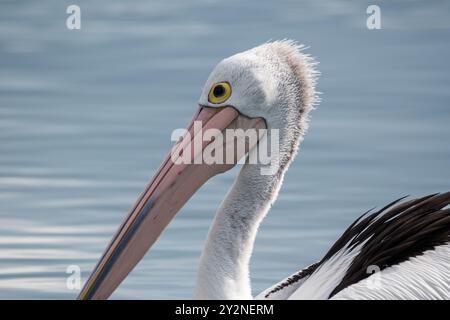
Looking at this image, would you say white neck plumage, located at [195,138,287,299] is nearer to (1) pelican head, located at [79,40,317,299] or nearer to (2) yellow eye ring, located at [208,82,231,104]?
(1) pelican head, located at [79,40,317,299]

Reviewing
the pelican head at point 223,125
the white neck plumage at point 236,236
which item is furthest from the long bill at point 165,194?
the white neck plumage at point 236,236

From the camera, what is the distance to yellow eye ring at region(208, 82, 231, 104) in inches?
238

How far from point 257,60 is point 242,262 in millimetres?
1158

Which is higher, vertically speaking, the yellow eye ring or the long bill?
the yellow eye ring

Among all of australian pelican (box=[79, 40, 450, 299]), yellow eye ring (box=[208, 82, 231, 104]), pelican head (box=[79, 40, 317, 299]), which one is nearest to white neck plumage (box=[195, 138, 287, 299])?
australian pelican (box=[79, 40, 450, 299])

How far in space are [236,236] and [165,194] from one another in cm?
56

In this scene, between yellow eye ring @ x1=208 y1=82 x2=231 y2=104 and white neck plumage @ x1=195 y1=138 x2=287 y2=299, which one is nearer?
white neck plumage @ x1=195 y1=138 x2=287 y2=299

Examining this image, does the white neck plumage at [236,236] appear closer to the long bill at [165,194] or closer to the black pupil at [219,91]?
the long bill at [165,194]

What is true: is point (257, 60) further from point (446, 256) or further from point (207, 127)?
point (446, 256)

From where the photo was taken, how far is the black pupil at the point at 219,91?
605 cm

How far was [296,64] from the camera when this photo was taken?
6141 millimetres

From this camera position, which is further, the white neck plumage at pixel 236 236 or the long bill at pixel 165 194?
the long bill at pixel 165 194

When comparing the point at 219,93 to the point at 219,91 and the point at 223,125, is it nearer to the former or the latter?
the point at 219,91
